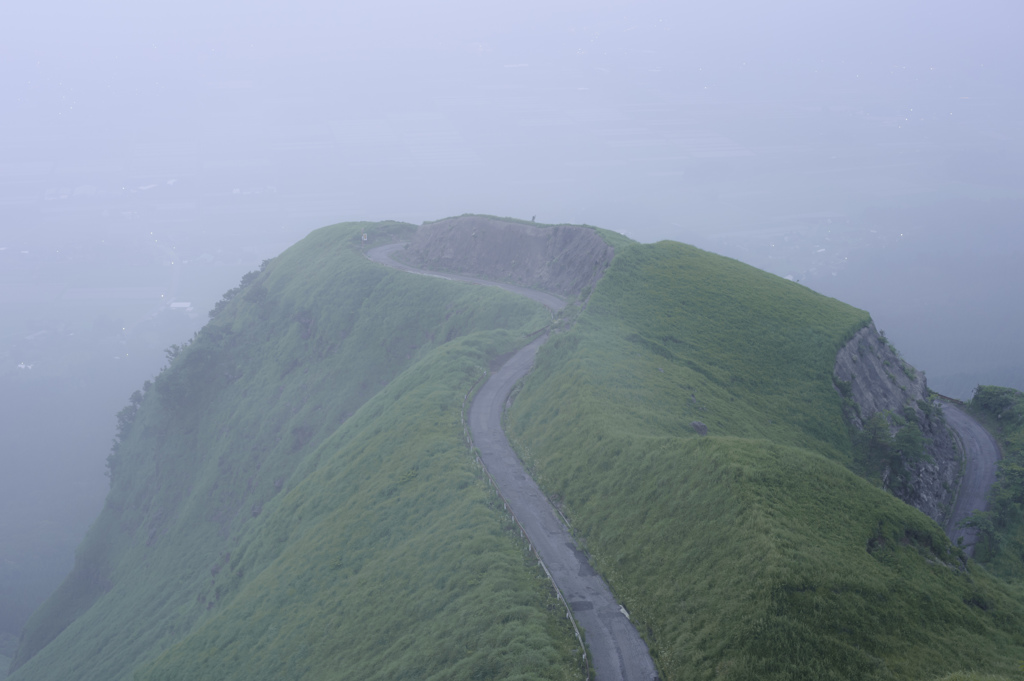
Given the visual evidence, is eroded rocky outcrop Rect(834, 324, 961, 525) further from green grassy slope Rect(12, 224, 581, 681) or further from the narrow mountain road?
green grassy slope Rect(12, 224, 581, 681)

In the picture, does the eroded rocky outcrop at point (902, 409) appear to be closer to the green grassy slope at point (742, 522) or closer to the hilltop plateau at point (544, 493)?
the hilltop plateau at point (544, 493)

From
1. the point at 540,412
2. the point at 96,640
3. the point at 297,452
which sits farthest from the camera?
the point at 297,452

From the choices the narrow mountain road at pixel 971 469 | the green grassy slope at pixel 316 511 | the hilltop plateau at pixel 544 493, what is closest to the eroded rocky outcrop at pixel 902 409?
the hilltop plateau at pixel 544 493

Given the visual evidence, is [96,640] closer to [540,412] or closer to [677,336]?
[540,412]

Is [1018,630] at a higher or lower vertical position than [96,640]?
higher

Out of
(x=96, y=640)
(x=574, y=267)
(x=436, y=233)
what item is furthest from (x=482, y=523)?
(x=436, y=233)

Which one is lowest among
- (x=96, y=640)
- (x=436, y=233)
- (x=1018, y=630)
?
(x=96, y=640)

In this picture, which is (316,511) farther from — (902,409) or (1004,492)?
(1004,492)
